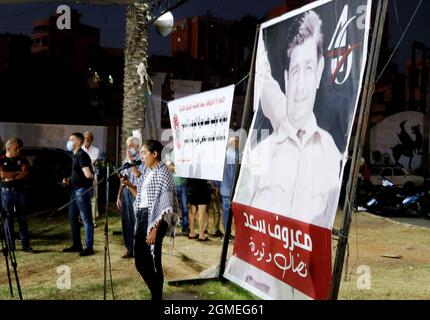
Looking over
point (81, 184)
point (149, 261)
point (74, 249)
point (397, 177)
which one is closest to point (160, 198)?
point (149, 261)

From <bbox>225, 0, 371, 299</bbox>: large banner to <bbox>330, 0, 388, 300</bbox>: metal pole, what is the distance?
3.1 inches

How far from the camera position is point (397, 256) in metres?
8.40

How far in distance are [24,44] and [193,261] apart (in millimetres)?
23405

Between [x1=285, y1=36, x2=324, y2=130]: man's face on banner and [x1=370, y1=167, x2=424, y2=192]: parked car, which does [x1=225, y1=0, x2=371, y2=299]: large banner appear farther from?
[x1=370, y1=167, x2=424, y2=192]: parked car

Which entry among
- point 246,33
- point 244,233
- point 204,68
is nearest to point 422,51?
point 246,33

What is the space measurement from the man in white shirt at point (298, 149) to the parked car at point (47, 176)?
8.92 metres

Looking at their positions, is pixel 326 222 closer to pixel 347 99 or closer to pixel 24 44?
pixel 347 99

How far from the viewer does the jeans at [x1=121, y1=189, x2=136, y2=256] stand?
761 cm

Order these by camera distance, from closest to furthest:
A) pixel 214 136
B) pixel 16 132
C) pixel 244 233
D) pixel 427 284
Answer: pixel 244 233 < pixel 214 136 < pixel 427 284 < pixel 16 132

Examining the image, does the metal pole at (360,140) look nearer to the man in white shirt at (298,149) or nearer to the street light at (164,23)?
the man in white shirt at (298,149)

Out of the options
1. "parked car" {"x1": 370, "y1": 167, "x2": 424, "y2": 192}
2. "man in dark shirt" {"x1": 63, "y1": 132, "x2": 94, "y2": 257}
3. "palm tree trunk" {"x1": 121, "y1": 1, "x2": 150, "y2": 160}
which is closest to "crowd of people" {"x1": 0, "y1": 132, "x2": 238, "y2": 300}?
"man in dark shirt" {"x1": 63, "y1": 132, "x2": 94, "y2": 257}

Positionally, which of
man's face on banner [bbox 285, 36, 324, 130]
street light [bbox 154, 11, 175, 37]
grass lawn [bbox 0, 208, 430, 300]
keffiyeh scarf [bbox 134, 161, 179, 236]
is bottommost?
grass lawn [bbox 0, 208, 430, 300]

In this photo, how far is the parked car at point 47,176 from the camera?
12930 mm

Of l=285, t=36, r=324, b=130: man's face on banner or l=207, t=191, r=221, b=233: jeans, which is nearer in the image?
l=285, t=36, r=324, b=130: man's face on banner
